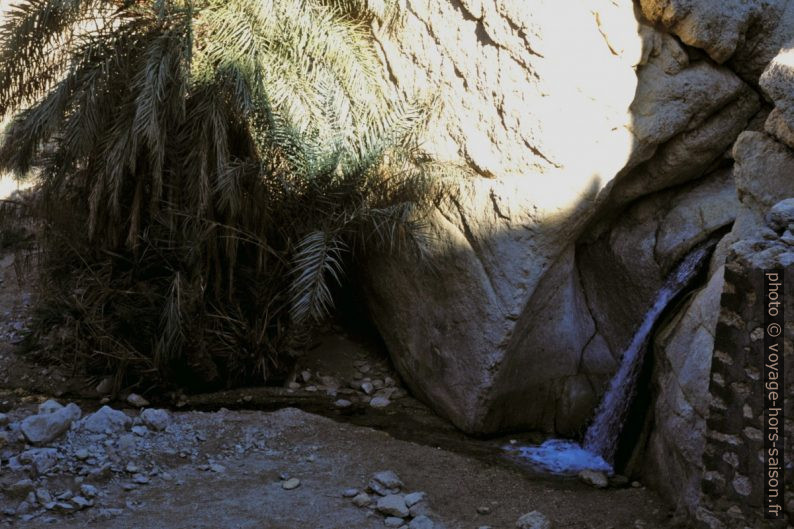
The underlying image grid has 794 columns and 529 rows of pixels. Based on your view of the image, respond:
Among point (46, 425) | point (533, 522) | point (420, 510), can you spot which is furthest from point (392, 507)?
point (46, 425)

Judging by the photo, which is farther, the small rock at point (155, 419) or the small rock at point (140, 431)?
the small rock at point (155, 419)

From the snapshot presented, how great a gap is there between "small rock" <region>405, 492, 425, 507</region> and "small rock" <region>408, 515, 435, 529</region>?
0.66 ft

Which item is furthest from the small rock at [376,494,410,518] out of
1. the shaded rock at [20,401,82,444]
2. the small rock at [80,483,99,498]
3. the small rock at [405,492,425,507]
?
the shaded rock at [20,401,82,444]

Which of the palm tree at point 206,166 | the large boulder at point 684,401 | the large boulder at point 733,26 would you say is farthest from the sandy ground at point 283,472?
the large boulder at point 733,26

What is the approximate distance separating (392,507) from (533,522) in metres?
0.87

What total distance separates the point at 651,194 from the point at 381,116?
2.36m

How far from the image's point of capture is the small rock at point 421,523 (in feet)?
19.2

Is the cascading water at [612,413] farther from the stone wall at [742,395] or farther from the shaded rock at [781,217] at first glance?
the shaded rock at [781,217]

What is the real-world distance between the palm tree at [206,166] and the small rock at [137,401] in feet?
0.63

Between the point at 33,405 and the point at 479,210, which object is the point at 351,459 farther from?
the point at 33,405

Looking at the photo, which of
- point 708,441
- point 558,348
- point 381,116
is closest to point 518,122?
point 381,116

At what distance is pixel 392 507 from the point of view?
6031 mm

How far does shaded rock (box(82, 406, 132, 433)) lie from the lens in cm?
667

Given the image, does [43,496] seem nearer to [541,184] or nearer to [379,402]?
[379,402]
